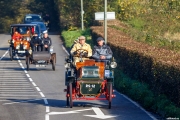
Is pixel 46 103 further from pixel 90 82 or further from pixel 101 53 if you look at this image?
pixel 101 53

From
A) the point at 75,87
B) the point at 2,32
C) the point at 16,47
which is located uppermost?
the point at 75,87

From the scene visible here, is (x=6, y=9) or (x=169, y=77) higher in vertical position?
(x=169, y=77)

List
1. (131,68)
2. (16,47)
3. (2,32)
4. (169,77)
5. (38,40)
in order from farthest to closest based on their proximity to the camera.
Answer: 1. (2,32)
2. (16,47)
3. (38,40)
4. (131,68)
5. (169,77)

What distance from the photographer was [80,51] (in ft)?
52.7

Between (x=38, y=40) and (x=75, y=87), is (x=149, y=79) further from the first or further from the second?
(x=38, y=40)

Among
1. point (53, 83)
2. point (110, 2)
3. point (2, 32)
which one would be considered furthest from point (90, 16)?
point (53, 83)

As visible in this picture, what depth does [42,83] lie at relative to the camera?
2178 cm

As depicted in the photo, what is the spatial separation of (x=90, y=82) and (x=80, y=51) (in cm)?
138

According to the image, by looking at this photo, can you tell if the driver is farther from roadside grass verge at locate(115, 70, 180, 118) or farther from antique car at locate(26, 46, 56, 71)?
antique car at locate(26, 46, 56, 71)

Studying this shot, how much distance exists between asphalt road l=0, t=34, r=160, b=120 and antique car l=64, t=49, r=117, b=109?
0.36 m

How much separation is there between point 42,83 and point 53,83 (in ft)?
1.35

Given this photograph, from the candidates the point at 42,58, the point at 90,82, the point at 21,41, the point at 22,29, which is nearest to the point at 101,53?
the point at 90,82

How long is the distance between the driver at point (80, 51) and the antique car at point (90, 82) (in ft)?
1.78

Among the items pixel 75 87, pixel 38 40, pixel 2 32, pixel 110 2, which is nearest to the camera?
pixel 75 87
